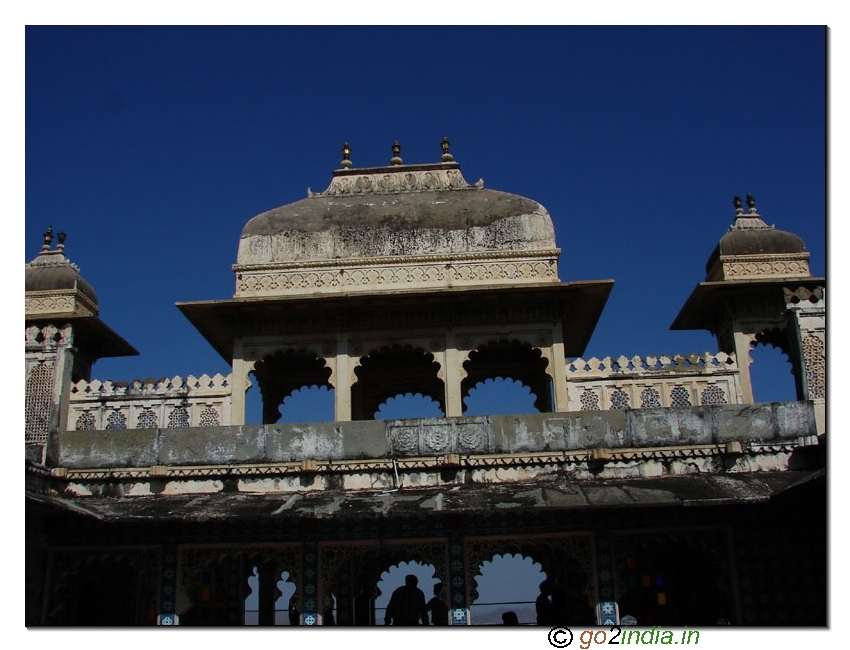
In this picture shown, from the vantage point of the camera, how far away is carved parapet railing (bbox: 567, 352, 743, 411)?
665 inches

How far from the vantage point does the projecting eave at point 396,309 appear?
17.2 meters

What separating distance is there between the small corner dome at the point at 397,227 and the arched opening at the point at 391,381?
2.70 meters

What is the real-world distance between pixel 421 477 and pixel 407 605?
5.97 ft

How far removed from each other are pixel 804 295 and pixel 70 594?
10970 mm

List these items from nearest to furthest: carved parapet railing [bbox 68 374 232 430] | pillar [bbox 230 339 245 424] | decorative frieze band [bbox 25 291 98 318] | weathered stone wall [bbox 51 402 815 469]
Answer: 1. weathered stone wall [bbox 51 402 815 469]
2. carved parapet railing [bbox 68 374 232 430]
3. pillar [bbox 230 339 245 424]
4. decorative frieze band [bbox 25 291 98 318]

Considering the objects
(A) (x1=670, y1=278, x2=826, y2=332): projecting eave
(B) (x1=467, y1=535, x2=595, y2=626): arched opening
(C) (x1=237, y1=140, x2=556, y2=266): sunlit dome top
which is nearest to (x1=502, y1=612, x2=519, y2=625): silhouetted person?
(B) (x1=467, y1=535, x2=595, y2=626): arched opening

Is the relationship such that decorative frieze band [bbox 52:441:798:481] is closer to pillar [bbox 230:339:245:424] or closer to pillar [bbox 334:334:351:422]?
pillar [bbox 230:339:245:424]

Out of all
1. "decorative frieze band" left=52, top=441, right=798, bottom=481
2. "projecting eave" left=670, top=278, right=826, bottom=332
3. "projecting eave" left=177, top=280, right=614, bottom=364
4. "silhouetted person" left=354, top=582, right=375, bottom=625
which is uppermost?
"projecting eave" left=670, top=278, right=826, bottom=332

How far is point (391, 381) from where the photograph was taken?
20.7 metres

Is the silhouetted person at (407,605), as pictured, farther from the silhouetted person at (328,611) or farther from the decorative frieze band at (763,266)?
the decorative frieze band at (763,266)

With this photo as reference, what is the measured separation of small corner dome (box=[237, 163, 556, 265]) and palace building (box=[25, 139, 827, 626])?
94 cm

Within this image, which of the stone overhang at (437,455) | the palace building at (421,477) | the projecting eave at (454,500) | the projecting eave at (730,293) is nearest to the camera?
the projecting eave at (454,500)

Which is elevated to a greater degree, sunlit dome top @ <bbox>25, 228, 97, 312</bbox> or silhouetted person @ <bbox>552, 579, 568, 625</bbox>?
sunlit dome top @ <bbox>25, 228, 97, 312</bbox>

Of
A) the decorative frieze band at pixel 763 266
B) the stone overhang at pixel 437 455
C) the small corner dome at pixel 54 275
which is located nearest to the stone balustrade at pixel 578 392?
the small corner dome at pixel 54 275
